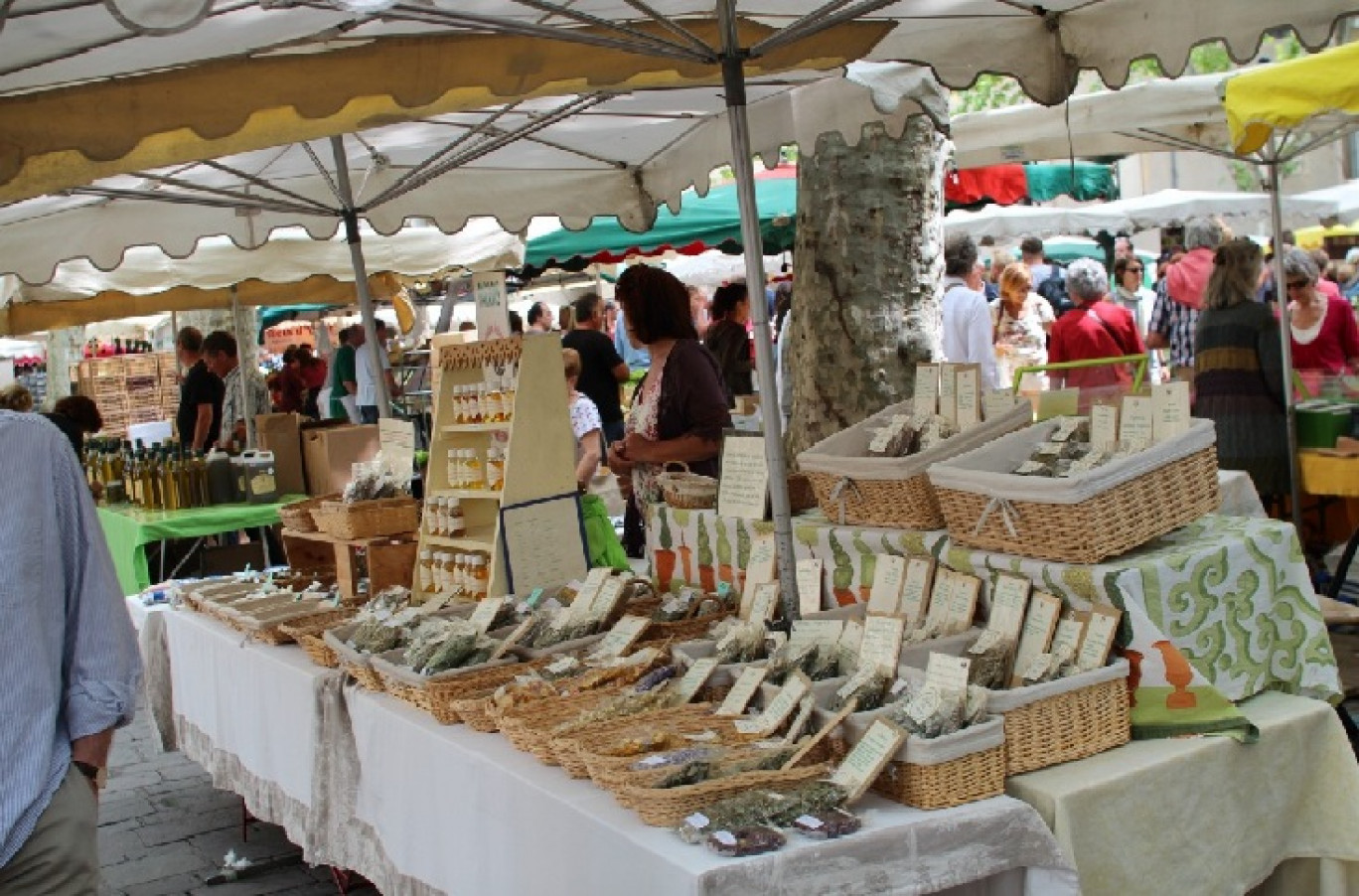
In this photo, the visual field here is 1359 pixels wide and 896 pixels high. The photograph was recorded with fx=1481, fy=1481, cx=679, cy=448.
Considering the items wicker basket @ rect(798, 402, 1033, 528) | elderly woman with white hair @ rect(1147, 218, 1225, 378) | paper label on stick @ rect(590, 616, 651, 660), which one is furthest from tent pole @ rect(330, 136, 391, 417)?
elderly woman with white hair @ rect(1147, 218, 1225, 378)

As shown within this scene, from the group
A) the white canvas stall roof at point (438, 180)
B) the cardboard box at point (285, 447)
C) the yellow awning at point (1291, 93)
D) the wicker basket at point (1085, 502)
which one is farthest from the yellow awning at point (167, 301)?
the wicker basket at point (1085, 502)

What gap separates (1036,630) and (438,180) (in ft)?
13.5

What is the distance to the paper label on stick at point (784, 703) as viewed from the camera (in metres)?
2.86

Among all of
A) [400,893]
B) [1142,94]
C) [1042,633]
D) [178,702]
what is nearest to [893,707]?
[1042,633]

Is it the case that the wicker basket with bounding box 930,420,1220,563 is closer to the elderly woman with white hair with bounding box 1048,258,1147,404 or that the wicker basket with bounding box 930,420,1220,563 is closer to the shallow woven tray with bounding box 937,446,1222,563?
the shallow woven tray with bounding box 937,446,1222,563

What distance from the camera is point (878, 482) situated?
11.4ft

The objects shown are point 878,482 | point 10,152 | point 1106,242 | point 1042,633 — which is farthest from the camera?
point 1106,242

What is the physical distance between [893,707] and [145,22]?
1.74 metres

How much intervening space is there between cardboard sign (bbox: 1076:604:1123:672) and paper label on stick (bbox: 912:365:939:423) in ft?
3.01

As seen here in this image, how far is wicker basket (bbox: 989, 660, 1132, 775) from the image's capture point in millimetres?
2701

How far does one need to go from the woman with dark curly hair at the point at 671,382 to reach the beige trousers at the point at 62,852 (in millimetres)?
2672

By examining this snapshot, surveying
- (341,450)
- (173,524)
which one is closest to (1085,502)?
(341,450)

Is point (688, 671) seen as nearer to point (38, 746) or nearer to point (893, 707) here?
point (893, 707)

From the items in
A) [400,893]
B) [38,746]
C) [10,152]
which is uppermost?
[10,152]
